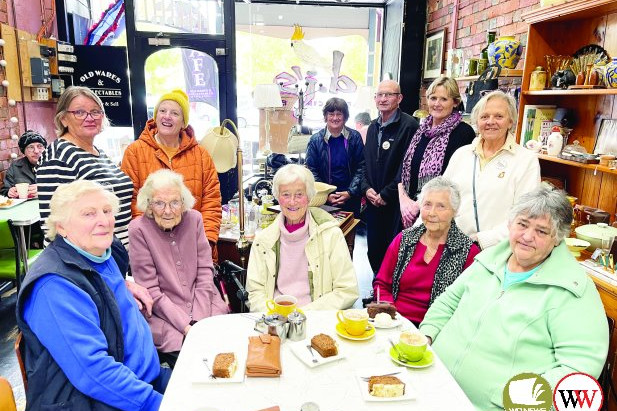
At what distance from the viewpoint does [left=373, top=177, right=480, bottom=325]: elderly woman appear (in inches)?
81.6

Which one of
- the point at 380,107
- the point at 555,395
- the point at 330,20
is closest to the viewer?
the point at 555,395

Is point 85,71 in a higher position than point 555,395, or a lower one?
higher

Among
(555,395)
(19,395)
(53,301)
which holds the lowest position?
(19,395)

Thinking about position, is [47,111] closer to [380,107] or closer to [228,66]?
[228,66]

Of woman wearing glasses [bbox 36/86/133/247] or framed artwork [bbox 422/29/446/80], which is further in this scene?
framed artwork [bbox 422/29/446/80]

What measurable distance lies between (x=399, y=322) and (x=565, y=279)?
60 cm

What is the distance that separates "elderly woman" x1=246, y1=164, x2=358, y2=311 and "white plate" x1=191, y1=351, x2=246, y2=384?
2.30ft

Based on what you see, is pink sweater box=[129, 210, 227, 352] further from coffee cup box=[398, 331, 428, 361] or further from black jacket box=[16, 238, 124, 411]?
coffee cup box=[398, 331, 428, 361]

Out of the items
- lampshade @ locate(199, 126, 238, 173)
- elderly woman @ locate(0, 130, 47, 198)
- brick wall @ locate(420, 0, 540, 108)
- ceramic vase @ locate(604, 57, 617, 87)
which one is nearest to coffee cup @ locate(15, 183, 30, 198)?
elderly woman @ locate(0, 130, 47, 198)

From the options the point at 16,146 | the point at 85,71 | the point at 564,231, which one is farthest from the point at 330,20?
the point at 564,231

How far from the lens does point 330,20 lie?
648cm

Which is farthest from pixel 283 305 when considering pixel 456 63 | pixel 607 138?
pixel 456 63

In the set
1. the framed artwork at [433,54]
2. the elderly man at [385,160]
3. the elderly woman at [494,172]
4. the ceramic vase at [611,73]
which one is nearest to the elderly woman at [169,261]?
the elderly woman at [494,172]

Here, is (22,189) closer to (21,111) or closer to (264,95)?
(21,111)
